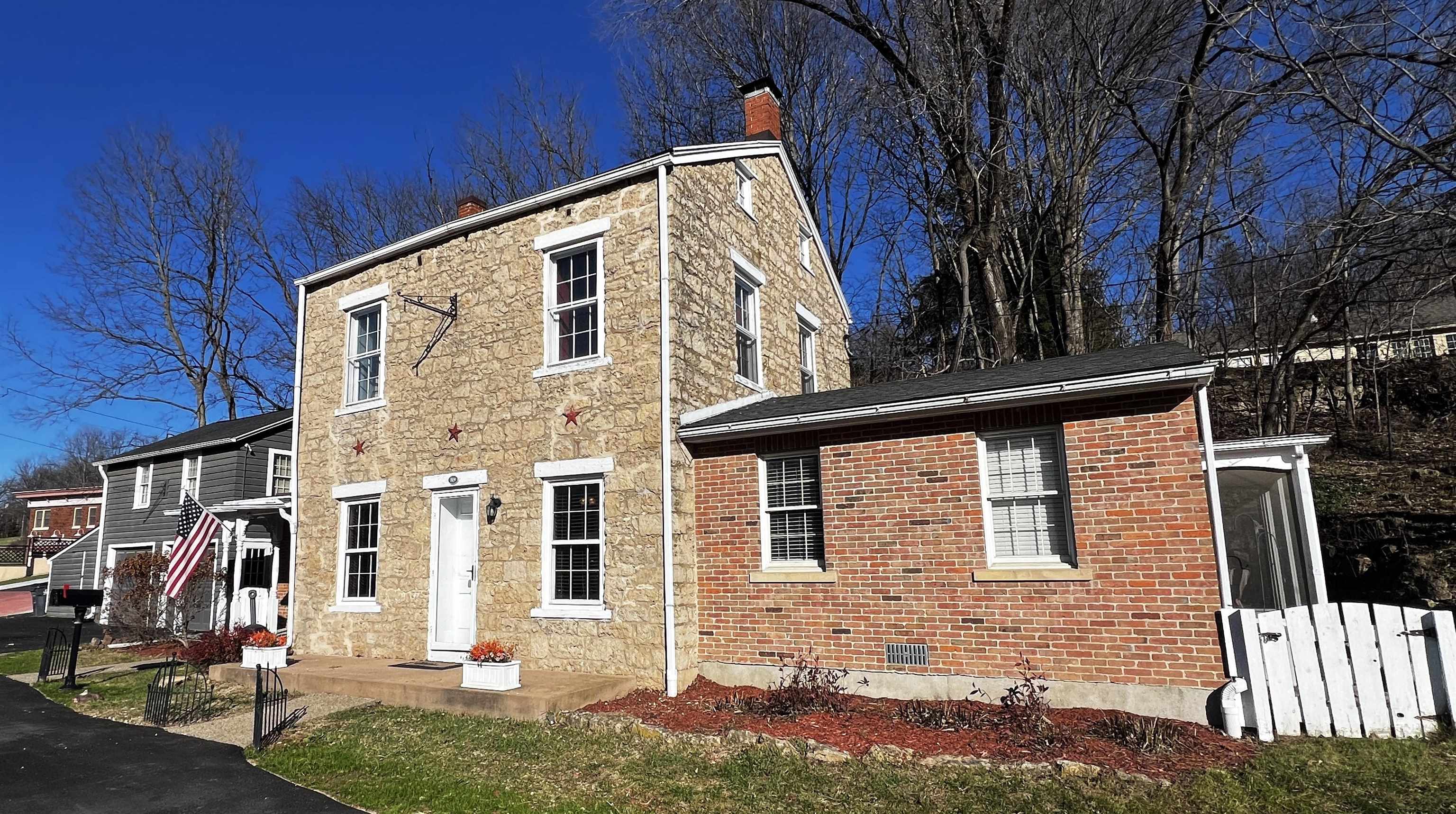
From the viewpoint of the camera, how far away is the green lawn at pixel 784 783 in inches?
215

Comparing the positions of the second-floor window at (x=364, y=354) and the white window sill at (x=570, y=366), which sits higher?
the second-floor window at (x=364, y=354)

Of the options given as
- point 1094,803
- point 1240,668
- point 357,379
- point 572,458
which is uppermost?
point 357,379

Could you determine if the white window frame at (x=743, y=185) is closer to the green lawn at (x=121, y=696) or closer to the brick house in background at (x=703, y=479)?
the brick house in background at (x=703, y=479)

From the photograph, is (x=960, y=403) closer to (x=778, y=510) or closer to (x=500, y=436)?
(x=778, y=510)

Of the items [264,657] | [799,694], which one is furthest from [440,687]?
[799,694]

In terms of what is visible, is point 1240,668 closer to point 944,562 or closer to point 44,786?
point 944,562

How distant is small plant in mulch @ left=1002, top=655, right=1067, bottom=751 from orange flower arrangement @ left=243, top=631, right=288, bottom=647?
9893mm

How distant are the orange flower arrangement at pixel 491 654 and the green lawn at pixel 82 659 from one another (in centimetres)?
933

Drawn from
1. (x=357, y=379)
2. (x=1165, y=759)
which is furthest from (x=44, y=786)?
(x=1165, y=759)

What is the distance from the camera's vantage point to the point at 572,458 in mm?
10625

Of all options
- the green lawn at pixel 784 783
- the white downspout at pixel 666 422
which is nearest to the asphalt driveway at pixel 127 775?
the green lawn at pixel 784 783

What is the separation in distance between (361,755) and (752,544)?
474 centimetres

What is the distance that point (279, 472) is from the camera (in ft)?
70.0

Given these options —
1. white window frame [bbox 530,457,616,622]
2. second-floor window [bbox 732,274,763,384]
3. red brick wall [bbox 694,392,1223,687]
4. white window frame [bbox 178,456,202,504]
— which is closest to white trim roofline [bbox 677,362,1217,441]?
red brick wall [bbox 694,392,1223,687]
